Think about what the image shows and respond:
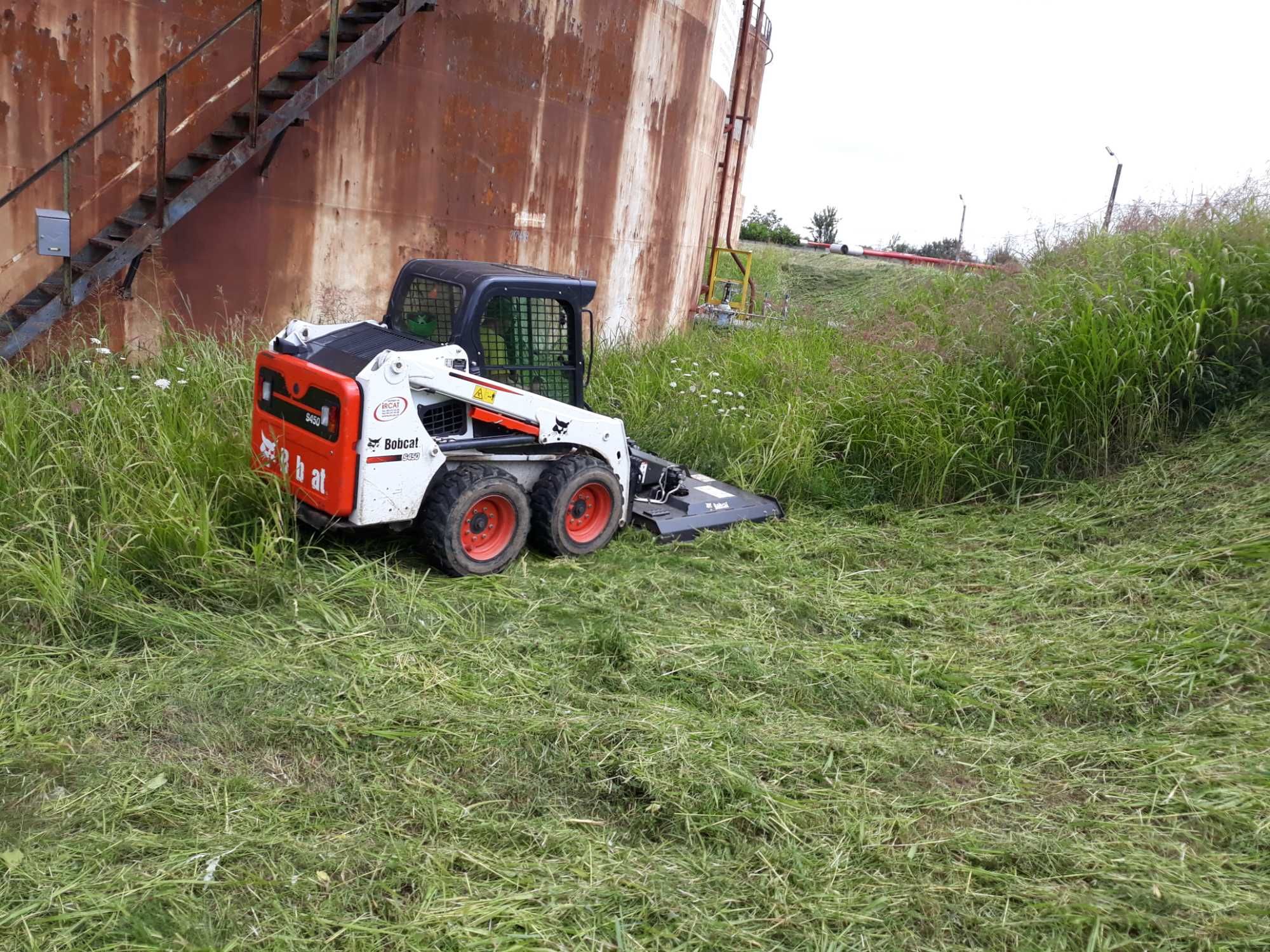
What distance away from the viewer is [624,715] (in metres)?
4.00

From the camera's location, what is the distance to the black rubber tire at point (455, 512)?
5211 millimetres

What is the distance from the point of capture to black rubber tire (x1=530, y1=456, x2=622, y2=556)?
571 centimetres

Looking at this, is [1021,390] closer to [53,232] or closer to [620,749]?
[620,749]

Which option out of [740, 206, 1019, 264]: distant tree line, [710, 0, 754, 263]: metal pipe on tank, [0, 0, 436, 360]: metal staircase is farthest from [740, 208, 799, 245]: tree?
[0, 0, 436, 360]: metal staircase

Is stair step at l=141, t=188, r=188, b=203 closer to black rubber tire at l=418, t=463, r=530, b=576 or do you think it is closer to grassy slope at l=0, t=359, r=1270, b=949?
grassy slope at l=0, t=359, r=1270, b=949

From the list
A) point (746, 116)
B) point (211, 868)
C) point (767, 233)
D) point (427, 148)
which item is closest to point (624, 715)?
point (211, 868)

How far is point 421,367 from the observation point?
16.2ft

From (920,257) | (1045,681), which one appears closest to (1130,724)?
(1045,681)

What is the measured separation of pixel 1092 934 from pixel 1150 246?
23.6 feet

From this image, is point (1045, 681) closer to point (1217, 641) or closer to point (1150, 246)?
point (1217, 641)

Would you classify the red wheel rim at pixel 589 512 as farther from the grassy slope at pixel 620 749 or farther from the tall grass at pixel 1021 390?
the tall grass at pixel 1021 390

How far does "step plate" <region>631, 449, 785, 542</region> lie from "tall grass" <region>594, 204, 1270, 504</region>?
1.75 ft

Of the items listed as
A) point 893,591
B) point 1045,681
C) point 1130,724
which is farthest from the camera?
point 893,591

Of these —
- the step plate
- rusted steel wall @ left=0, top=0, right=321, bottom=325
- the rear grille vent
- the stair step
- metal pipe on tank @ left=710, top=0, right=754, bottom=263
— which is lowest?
the step plate
